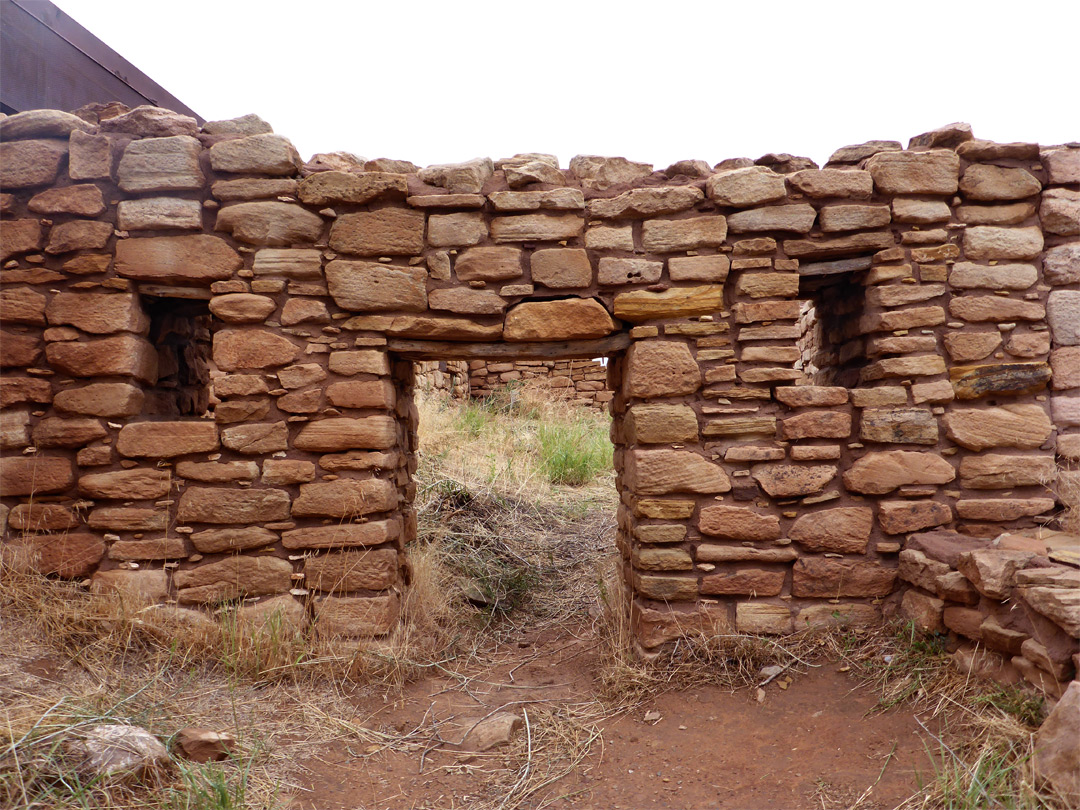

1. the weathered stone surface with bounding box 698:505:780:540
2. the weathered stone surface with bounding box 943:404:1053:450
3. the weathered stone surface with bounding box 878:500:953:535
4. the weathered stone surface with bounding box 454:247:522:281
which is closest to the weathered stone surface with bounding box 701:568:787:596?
the weathered stone surface with bounding box 698:505:780:540

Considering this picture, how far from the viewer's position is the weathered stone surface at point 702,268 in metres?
3.44

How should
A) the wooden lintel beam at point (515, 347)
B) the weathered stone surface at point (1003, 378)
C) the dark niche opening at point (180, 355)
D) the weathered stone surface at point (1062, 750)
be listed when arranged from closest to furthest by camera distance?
the weathered stone surface at point (1062, 750) → the weathered stone surface at point (1003, 378) → the wooden lintel beam at point (515, 347) → the dark niche opening at point (180, 355)

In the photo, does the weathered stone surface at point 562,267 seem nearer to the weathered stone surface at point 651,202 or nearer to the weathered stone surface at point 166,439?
the weathered stone surface at point 651,202

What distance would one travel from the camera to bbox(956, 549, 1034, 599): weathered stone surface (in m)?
2.63

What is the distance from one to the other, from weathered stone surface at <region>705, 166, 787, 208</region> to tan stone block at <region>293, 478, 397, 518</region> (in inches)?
87.0

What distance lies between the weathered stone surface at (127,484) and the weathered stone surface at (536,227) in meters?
2.01

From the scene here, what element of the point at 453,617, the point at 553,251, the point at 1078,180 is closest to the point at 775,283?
the point at 553,251

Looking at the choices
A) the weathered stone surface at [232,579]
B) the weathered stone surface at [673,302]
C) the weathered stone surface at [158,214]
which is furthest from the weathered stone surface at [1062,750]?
the weathered stone surface at [158,214]

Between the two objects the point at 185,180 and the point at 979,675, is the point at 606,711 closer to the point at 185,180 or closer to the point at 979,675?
the point at 979,675

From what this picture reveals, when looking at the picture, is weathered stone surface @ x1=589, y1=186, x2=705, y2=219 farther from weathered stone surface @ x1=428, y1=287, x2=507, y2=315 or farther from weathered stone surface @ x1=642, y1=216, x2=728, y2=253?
weathered stone surface @ x1=428, y1=287, x2=507, y2=315

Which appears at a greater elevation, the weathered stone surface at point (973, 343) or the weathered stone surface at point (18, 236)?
the weathered stone surface at point (18, 236)

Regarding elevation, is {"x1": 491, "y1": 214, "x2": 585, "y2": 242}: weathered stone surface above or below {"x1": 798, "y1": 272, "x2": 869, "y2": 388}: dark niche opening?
above

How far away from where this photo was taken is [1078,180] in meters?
3.46

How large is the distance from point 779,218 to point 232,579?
126 inches
